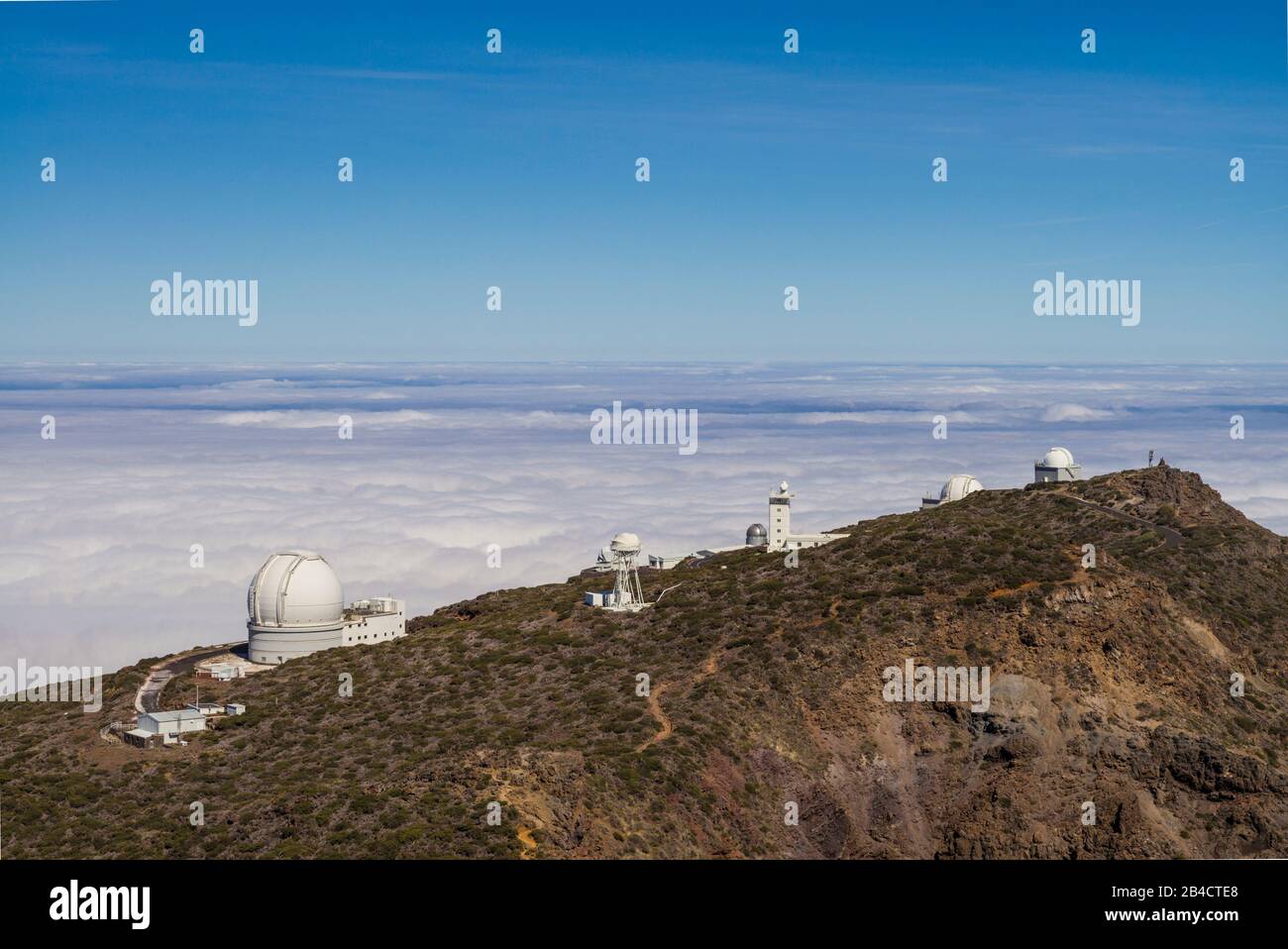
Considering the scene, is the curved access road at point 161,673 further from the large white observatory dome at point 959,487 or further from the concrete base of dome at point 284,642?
the large white observatory dome at point 959,487

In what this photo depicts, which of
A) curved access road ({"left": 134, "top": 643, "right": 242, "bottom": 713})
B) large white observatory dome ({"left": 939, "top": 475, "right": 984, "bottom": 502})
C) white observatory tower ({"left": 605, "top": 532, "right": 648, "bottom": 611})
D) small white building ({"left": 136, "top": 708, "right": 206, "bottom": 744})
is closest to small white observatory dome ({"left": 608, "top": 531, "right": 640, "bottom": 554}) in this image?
white observatory tower ({"left": 605, "top": 532, "right": 648, "bottom": 611})

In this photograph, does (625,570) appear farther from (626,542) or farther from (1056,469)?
(1056,469)

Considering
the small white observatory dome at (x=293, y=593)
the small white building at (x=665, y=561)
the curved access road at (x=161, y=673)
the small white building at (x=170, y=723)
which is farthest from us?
the small white building at (x=665, y=561)

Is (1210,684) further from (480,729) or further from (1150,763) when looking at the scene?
(480,729)

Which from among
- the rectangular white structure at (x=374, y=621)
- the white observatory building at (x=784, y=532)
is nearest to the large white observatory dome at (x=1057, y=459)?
the white observatory building at (x=784, y=532)

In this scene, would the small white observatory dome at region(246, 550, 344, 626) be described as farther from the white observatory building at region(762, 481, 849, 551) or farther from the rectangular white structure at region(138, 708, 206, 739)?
the white observatory building at region(762, 481, 849, 551)

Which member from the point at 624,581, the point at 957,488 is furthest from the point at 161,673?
the point at 957,488
